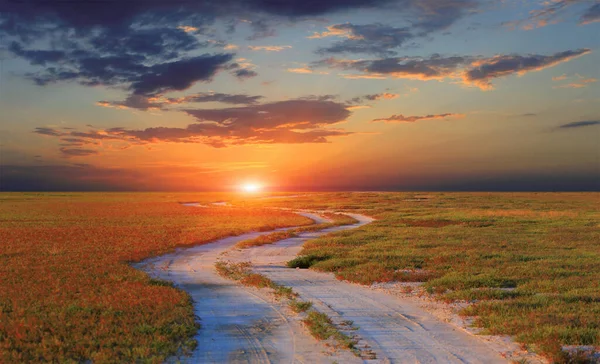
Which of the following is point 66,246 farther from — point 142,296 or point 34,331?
point 34,331

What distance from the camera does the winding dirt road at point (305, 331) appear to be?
1035cm

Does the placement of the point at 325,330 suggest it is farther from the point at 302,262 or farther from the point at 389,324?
the point at 302,262

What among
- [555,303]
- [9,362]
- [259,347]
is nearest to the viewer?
[9,362]

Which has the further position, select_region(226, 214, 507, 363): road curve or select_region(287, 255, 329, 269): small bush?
select_region(287, 255, 329, 269): small bush

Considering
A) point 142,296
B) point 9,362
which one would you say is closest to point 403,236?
point 142,296

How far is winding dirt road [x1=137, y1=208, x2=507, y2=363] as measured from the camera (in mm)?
10352

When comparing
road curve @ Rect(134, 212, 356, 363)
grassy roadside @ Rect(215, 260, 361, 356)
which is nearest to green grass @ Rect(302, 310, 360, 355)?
grassy roadside @ Rect(215, 260, 361, 356)

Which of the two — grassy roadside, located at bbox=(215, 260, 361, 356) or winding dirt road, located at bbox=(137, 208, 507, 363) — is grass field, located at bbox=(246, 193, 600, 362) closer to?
winding dirt road, located at bbox=(137, 208, 507, 363)

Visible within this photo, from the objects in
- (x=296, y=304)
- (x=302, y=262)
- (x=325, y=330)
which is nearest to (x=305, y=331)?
(x=325, y=330)

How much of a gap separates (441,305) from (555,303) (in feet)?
11.8

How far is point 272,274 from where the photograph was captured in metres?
21.6

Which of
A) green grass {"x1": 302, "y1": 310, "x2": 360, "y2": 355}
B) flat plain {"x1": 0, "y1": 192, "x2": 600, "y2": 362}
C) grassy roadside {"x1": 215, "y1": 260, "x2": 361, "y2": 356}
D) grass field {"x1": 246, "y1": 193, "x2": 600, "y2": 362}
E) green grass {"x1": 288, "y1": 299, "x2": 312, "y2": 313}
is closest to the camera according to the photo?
green grass {"x1": 302, "y1": 310, "x2": 360, "y2": 355}

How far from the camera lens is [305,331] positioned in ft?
39.8

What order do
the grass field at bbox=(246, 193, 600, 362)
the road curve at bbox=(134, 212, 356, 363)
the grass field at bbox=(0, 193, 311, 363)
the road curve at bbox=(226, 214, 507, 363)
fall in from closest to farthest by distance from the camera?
the road curve at bbox=(134, 212, 356, 363), the road curve at bbox=(226, 214, 507, 363), the grass field at bbox=(0, 193, 311, 363), the grass field at bbox=(246, 193, 600, 362)
